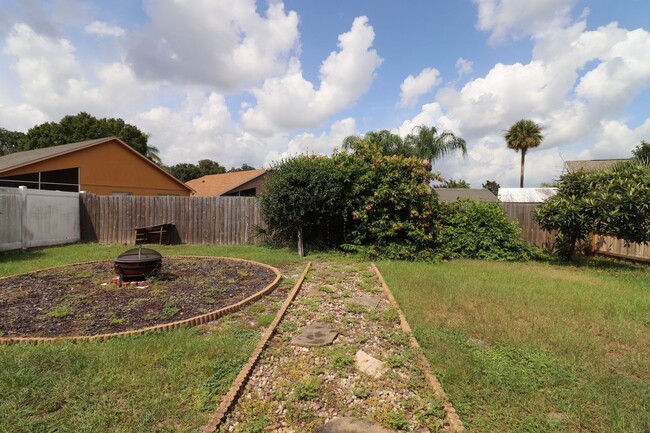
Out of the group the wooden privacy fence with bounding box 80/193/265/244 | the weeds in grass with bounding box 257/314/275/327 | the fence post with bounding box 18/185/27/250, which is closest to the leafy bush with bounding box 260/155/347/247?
the wooden privacy fence with bounding box 80/193/265/244

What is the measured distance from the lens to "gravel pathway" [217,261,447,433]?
2.39 meters

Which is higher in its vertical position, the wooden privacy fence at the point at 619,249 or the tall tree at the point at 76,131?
the tall tree at the point at 76,131

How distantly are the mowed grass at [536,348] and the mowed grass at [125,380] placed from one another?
2.04 m

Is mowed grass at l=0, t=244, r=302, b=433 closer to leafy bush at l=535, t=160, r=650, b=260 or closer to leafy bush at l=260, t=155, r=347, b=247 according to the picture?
leafy bush at l=260, t=155, r=347, b=247

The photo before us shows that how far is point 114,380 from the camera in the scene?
282 centimetres

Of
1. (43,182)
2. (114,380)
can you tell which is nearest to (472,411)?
(114,380)

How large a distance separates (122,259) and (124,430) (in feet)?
13.8

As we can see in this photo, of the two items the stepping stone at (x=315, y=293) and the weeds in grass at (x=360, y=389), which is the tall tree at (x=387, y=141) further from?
the weeds in grass at (x=360, y=389)

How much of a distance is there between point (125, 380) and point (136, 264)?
11.1 feet

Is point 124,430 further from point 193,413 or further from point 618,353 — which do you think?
point 618,353

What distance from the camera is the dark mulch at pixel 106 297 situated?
4078 millimetres

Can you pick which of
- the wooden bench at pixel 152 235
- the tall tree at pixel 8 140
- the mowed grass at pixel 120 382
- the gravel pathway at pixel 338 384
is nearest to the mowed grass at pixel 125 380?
the mowed grass at pixel 120 382

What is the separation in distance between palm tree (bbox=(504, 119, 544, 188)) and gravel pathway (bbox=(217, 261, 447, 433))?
115 feet

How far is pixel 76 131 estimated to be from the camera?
29875 mm
